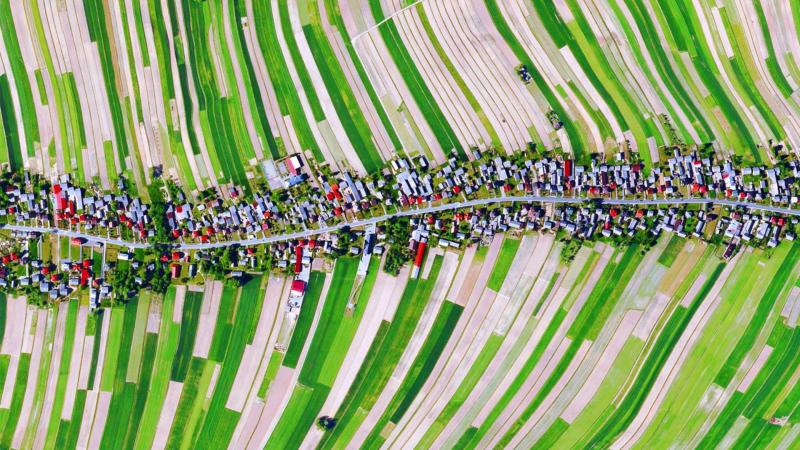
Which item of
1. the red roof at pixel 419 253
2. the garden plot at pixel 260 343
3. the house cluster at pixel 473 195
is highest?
the house cluster at pixel 473 195

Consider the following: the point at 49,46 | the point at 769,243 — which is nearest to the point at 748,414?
the point at 769,243

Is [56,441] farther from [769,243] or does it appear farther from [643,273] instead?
[769,243]

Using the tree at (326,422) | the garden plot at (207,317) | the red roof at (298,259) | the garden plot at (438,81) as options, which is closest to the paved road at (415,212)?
the red roof at (298,259)

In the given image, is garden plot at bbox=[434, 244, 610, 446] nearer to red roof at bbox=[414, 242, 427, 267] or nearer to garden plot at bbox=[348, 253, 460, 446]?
garden plot at bbox=[348, 253, 460, 446]

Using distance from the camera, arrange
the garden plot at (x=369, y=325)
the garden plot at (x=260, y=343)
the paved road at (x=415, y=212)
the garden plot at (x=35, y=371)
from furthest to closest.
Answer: the garden plot at (x=35, y=371)
the garden plot at (x=260, y=343)
the garden plot at (x=369, y=325)
the paved road at (x=415, y=212)

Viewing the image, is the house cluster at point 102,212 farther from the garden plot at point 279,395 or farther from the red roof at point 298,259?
the garden plot at point 279,395
